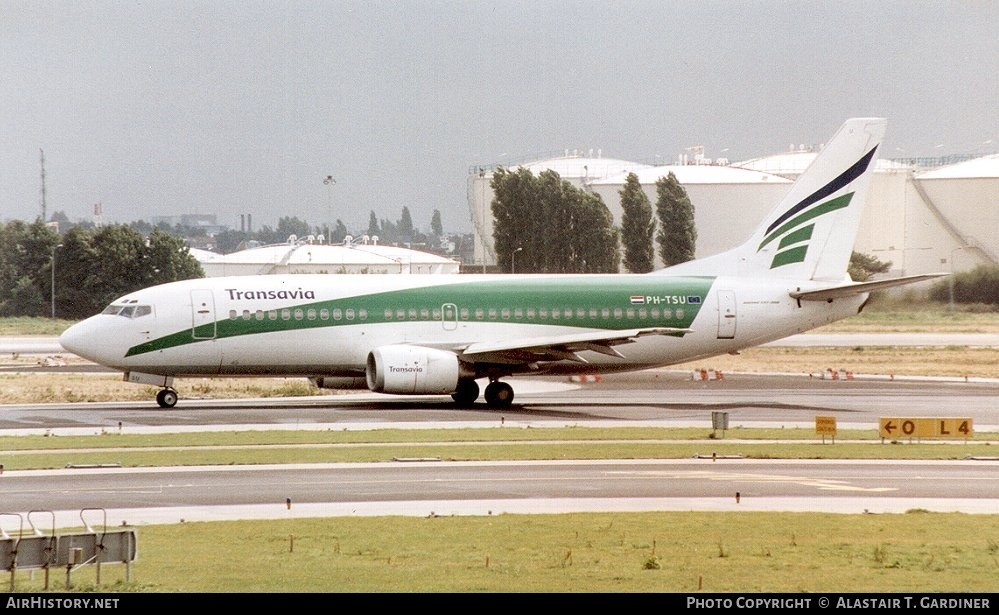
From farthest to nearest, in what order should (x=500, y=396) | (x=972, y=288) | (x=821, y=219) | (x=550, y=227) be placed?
(x=550, y=227) → (x=972, y=288) → (x=821, y=219) → (x=500, y=396)

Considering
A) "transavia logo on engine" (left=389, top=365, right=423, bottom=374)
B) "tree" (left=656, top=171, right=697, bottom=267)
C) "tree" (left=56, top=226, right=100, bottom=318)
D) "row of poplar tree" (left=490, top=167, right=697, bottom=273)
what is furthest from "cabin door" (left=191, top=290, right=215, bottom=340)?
"tree" (left=656, top=171, right=697, bottom=267)

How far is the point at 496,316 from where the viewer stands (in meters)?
56.7

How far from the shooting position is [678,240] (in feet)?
414

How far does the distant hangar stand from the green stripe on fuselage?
78.7 m

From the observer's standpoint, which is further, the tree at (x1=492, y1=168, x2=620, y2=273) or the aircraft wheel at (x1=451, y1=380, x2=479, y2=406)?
the tree at (x1=492, y1=168, x2=620, y2=273)

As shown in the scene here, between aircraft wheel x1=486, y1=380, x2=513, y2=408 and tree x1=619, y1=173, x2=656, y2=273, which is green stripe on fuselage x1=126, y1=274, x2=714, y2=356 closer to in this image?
aircraft wheel x1=486, y1=380, x2=513, y2=408

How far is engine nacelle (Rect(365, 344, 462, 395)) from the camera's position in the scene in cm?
5331

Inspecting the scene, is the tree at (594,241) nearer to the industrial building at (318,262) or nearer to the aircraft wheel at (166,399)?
the industrial building at (318,262)

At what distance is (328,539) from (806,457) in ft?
56.5

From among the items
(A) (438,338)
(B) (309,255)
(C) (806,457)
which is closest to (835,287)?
(A) (438,338)

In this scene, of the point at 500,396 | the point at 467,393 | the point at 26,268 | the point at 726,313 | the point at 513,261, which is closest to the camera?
the point at 500,396

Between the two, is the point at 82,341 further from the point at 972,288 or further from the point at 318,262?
the point at 318,262

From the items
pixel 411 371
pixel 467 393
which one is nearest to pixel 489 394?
pixel 467 393

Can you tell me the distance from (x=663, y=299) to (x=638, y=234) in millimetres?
68909
